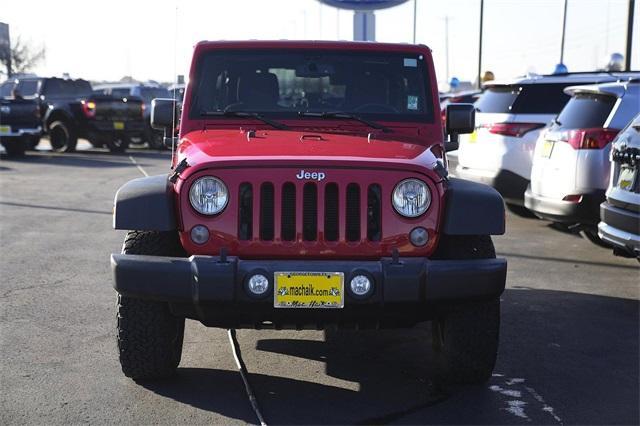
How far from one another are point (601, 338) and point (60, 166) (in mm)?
16239

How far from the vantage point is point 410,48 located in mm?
6320

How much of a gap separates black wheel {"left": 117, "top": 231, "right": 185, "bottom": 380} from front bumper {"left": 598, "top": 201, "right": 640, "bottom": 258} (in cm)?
349

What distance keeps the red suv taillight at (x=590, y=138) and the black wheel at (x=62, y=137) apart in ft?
60.1

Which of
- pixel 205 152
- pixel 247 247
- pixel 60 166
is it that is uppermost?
pixel 205 152

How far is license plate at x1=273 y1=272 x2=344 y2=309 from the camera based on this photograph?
180 inches

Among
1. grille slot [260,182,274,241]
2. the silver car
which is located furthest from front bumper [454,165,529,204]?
grille slot [260,182,274,241]

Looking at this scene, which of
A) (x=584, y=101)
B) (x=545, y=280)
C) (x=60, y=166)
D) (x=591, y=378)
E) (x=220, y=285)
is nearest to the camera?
(x=220, y=285)

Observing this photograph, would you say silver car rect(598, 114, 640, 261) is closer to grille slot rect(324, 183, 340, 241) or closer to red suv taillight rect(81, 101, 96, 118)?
grille slot rect(324, 183, 340, 241)

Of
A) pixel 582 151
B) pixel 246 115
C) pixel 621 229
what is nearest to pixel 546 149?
pixel 582 151

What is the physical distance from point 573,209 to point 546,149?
2.69 ft

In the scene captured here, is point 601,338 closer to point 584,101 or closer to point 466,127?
point 466,127

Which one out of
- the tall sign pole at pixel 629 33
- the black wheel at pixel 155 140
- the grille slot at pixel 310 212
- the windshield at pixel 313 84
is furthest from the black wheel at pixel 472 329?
the black wheel at pixel 155 140

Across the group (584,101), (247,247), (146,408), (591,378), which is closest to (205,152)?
(247,247)

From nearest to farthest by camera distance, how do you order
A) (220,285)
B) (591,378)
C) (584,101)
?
(220,285) < (591,378) < (584,101)
